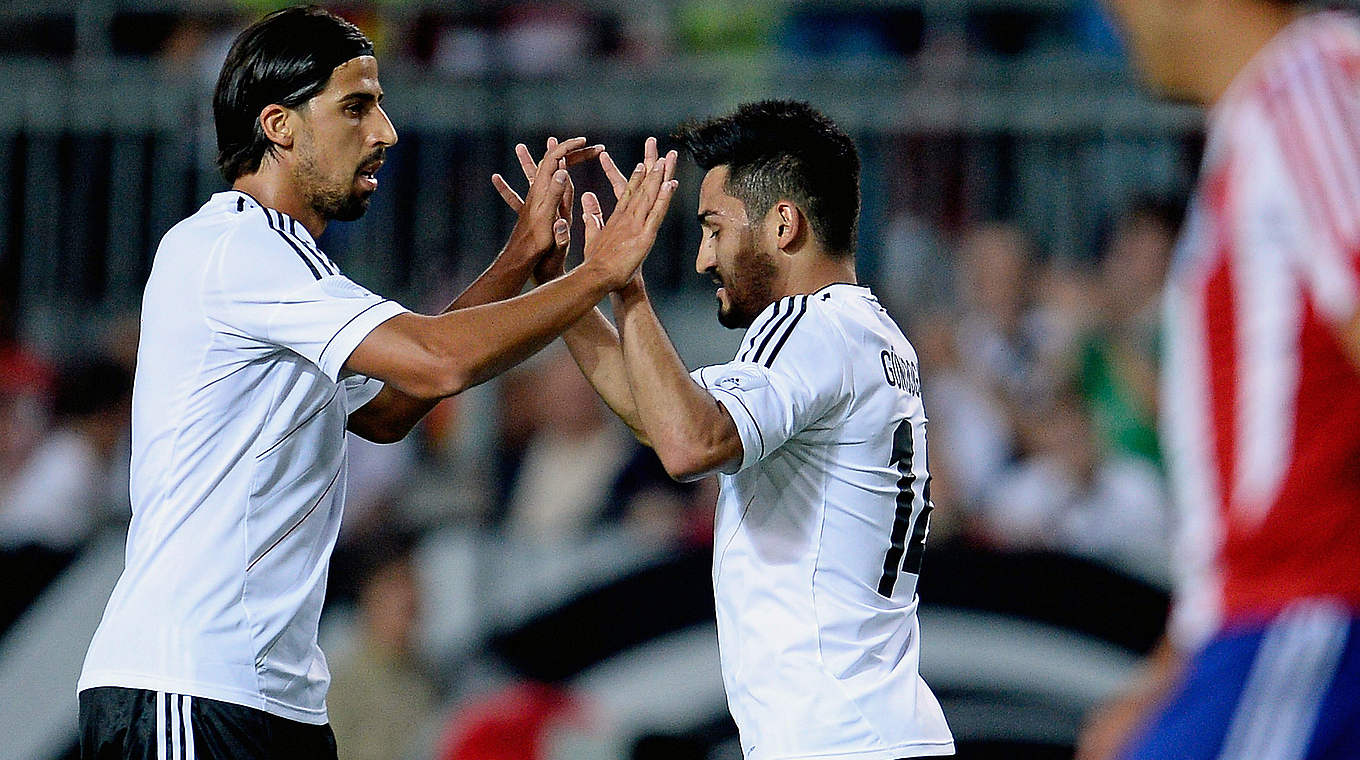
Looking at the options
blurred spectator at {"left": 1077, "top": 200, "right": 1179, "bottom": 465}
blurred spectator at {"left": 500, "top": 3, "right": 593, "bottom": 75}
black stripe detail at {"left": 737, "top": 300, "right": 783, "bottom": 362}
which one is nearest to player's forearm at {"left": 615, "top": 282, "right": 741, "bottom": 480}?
black stripe detail at {"left": 737, "top": 300, "right": 783, "bottom": 362}

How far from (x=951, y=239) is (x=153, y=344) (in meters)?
5.25

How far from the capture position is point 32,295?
8664 mm

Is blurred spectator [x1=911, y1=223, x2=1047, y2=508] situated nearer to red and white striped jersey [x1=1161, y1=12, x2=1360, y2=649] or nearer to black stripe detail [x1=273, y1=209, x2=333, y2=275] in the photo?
black stripe detail [x1=273, y1=209, x2=333, y2=275]

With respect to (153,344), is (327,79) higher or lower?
higher

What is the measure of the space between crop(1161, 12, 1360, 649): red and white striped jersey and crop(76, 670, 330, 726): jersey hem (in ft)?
6.49

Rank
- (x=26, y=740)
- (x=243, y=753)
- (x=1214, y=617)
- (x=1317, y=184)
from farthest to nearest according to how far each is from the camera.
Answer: (x=26, y=740) → (x=243, y=753) → (x=1214, y=617) → (x=1317, y=184)

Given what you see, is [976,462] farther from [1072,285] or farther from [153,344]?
[153,344]

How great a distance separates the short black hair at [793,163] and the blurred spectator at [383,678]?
3.70 m

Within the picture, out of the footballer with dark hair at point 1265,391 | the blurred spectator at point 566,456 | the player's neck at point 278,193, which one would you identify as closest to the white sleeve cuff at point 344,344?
the player's neck at point 278,193

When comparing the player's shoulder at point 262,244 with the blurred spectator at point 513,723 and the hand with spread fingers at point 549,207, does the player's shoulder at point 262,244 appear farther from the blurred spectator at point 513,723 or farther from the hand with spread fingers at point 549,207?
the blurred spectator at point 513,723

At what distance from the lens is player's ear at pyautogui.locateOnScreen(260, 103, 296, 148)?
3906 millimetres

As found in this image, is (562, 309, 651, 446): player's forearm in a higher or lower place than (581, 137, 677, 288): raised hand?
lower

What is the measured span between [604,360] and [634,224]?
431 mm

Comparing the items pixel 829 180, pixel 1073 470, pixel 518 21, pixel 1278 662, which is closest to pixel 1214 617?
pixel 1278 662
